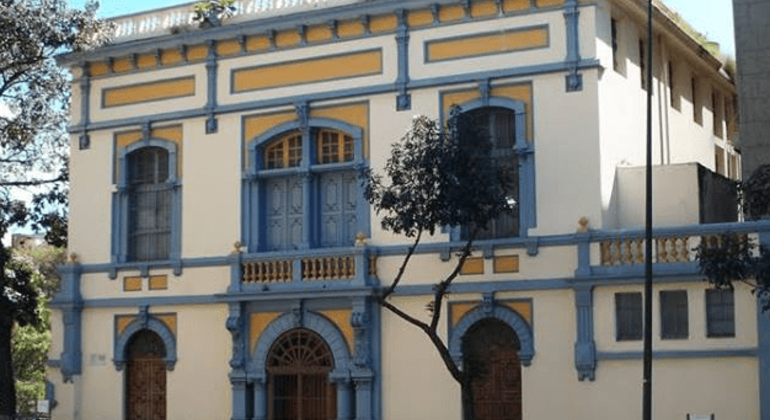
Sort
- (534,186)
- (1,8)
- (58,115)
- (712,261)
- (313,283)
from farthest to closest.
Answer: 1. (58,115)
2. (1,8)
3. (313,283)
4. (534,186)
5. (712,261)

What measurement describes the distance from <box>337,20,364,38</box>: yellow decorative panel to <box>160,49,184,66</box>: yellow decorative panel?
4.41 metres

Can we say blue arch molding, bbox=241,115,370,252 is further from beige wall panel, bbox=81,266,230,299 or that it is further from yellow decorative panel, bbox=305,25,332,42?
yellow decorative panel, bbox=305,25,332,42

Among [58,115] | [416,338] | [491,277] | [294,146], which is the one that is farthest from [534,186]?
[58,115]

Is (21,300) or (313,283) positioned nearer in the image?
(313,283)

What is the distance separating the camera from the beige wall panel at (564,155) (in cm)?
2769

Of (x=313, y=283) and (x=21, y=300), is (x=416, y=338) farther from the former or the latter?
(x=21, y=300)

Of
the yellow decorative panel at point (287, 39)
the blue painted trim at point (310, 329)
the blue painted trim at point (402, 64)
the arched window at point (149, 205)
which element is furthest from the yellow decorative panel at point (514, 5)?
the arched window at point (149, 205)

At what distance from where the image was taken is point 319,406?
30.4 meters

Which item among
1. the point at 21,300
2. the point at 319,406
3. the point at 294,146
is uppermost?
the point at 294,146

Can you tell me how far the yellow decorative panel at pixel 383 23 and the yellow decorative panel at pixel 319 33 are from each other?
108cm

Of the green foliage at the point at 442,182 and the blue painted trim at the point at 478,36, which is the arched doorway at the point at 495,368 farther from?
the blue painted trim at the point at 478,36

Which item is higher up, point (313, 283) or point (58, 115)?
point (58, 115)

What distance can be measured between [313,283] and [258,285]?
4.80ft

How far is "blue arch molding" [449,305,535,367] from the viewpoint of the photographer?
27.8 metres
